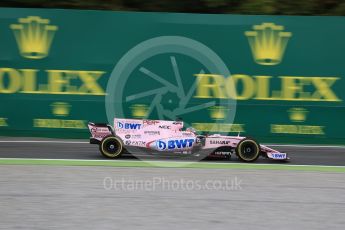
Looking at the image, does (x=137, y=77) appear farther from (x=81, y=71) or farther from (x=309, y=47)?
(x=309, y=47)

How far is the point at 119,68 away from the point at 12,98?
2222 millimetres

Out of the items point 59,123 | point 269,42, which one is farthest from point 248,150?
point 59,123

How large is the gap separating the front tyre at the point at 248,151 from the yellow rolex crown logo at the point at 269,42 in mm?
3153

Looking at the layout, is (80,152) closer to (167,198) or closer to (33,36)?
(33,36)

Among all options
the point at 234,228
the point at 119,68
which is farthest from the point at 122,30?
the point at 234,228

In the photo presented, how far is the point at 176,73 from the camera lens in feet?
40.1

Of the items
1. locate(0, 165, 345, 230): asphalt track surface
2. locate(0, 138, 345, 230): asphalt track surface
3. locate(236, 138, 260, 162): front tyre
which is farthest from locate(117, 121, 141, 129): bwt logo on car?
locate(236, 138, 260, 162): front tyre

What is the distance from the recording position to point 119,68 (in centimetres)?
1245

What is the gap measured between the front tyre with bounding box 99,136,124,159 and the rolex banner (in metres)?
2.60

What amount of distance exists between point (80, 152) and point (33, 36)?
3144 mm

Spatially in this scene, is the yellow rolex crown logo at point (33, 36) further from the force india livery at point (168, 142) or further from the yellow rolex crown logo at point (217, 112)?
the yellow rolex crown logo at point (217, 112)

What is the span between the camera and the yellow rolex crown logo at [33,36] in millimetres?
12258

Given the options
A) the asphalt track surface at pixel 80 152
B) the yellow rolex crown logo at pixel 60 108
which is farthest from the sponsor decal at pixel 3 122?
the yellow rolex crown logo at pixel 60 108

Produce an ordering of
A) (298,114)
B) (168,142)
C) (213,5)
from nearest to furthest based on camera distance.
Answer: (168,142), (298,114), (213,5)
